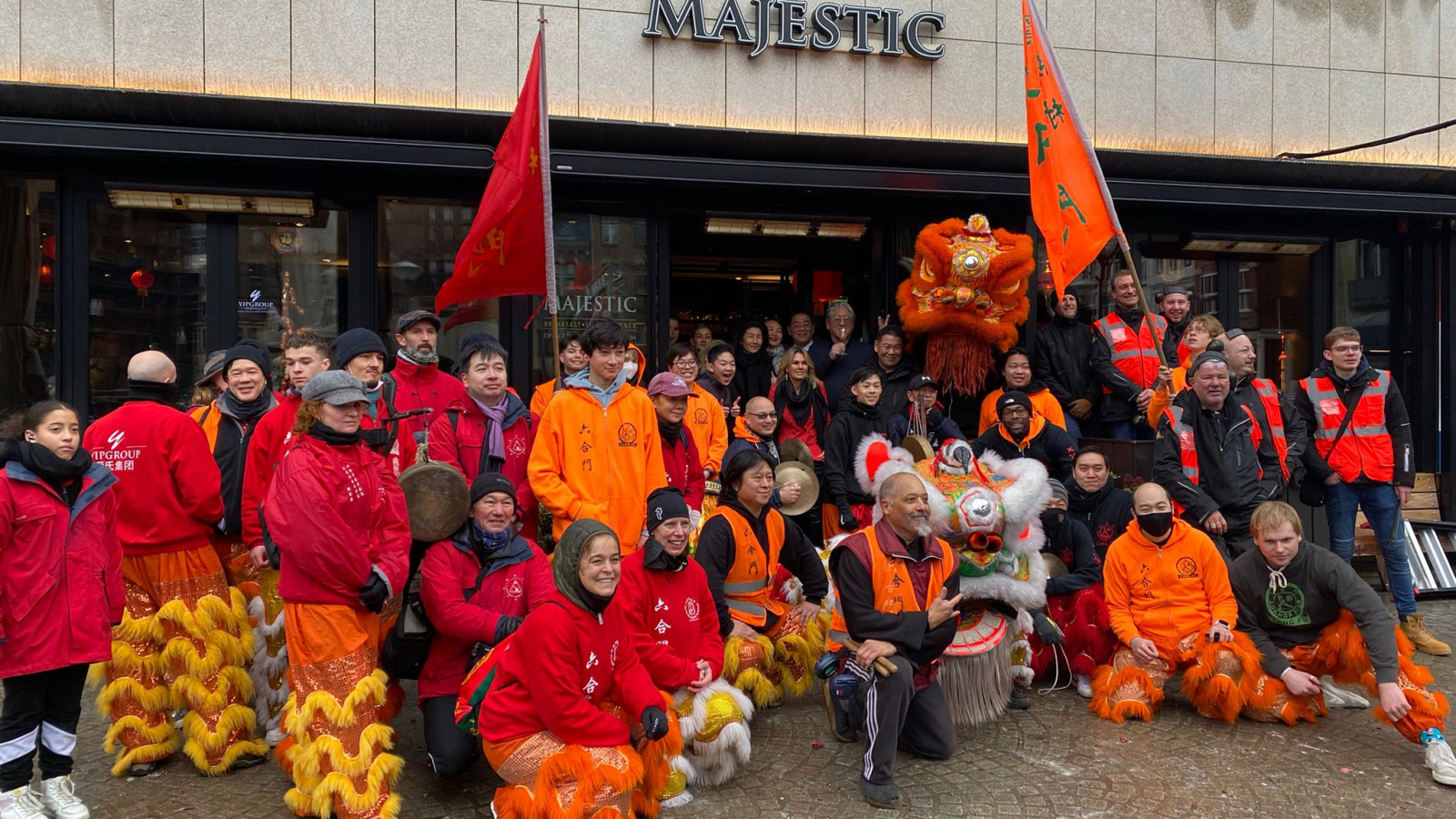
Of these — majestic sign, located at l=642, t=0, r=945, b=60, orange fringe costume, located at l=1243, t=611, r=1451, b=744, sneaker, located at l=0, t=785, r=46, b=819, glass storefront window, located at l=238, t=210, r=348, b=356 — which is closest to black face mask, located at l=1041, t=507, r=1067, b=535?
orange fringe costume, located at l=1243, t=611, r=1451, b=744

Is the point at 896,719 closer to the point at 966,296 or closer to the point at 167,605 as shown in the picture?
the point at 167,605

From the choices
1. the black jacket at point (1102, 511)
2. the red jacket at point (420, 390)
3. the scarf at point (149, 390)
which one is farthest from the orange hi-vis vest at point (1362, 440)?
the scarf at point (149, 390)

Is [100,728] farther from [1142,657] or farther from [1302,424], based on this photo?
→ [1302,424]

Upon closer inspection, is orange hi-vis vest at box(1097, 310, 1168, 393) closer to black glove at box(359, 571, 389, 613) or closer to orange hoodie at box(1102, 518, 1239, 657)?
orange hoodie at box(1102, 518, 1239, 657)

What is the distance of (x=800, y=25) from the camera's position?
28.9 ft

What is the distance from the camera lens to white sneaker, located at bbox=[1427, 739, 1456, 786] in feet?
14.1

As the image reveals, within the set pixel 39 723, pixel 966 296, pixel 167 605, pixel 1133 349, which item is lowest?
pixel 39 723

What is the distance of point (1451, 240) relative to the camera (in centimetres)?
1018

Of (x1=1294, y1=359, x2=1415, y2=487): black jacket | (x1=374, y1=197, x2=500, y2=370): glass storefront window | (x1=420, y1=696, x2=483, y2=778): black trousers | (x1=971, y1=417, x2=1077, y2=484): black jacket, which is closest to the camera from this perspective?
(x1=420, y1=696, x2=483, y2=778): black trousers

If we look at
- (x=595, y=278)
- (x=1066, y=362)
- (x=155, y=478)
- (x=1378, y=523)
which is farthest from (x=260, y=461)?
(x=1378, y=523)

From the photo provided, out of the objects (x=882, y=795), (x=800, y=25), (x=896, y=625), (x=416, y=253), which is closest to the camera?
(x=882, y=795)

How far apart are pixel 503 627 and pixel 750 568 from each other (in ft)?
4.83

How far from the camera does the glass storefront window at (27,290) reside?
24.9 ft

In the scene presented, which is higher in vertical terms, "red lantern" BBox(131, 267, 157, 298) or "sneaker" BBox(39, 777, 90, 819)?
"red lantern" BBox(131, 267, 157, 298)
